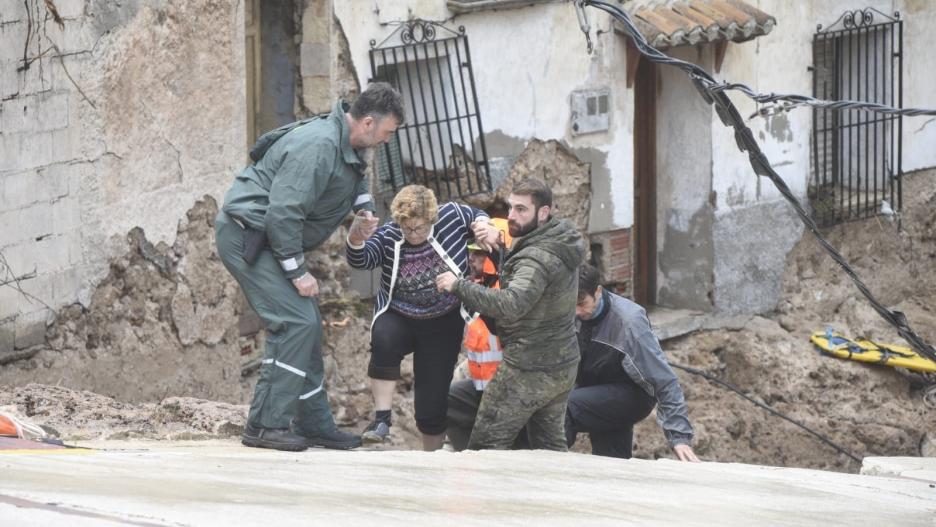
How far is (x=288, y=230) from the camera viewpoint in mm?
6199

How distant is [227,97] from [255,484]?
15.6ft

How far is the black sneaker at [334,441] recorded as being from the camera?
6.70 meters

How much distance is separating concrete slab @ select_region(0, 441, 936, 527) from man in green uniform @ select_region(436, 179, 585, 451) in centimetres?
27

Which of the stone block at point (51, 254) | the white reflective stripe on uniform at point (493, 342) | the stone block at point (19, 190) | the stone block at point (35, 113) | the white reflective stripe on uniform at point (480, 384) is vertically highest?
the stone block at point (35, 113)

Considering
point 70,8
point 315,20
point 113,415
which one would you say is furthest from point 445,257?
point 315,20

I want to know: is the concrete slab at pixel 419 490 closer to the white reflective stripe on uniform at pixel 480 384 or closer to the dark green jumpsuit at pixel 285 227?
the dark green jumpsuit at pixel 285 227

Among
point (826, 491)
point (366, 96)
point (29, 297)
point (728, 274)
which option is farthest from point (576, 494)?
point (728, 274)

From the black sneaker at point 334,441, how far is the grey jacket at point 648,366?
1.30 m

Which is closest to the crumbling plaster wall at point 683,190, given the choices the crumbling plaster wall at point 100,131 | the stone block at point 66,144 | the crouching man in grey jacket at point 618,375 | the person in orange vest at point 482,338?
the crumbling plaster wall at point 100,131

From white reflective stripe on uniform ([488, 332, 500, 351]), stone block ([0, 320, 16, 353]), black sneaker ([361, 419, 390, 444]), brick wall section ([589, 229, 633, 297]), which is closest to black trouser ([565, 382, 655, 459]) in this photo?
white reflective stripe on uniform ([488, 332, 500, 351])

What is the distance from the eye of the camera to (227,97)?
29.0 ft

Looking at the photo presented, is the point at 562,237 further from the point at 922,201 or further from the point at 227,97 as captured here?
the point at 922,201

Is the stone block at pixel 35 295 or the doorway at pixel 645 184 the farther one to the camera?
the doorway at pixel 645 184

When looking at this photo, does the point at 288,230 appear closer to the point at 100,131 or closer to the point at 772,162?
the point at 100,131
